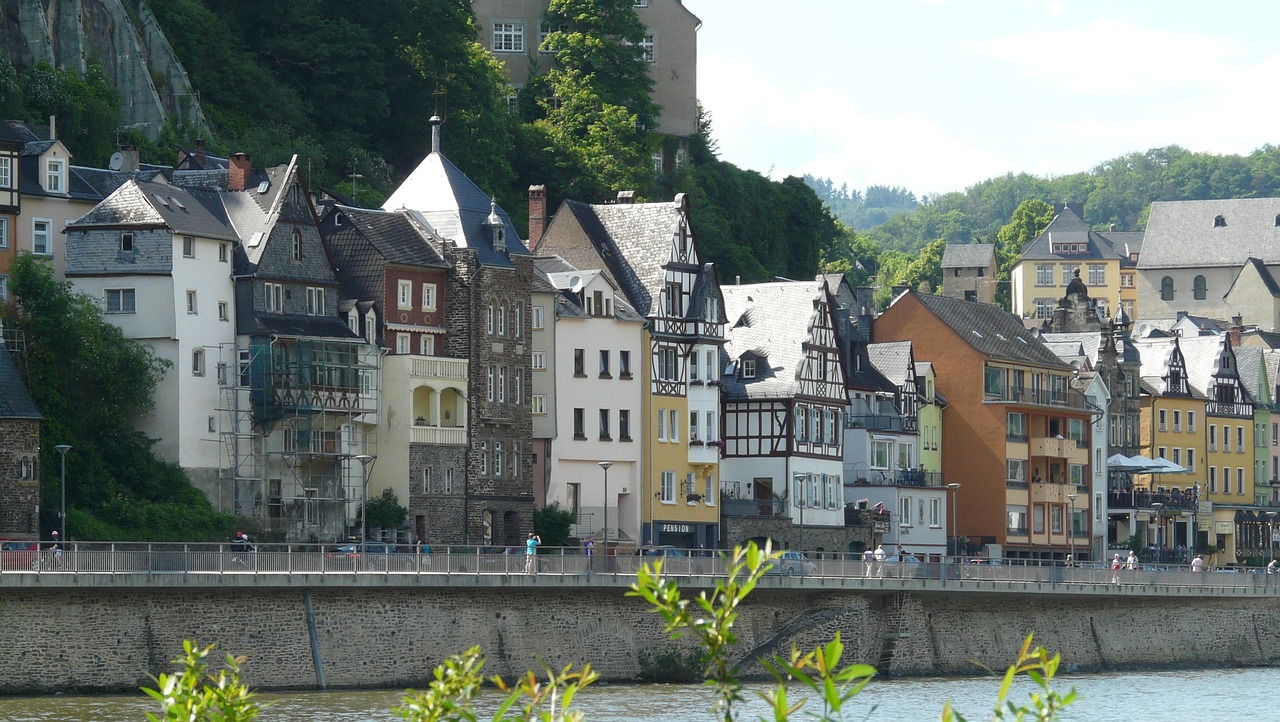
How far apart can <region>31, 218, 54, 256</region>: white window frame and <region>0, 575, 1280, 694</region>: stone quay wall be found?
1906 cm

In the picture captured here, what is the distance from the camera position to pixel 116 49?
84.7 metres

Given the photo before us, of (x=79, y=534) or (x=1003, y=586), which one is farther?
(x=1003, y=586)

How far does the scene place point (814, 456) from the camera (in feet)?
282

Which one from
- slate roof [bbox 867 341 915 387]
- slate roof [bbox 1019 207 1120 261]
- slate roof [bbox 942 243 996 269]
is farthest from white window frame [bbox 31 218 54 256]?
slate roof [bbox 1019 207 1120 261]

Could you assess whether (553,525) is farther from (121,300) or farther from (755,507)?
(121,300)

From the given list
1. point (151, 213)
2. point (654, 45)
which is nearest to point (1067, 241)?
point (654, 45)

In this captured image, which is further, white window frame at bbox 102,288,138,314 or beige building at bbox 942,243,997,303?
beige building at bbox 942,243,997,303

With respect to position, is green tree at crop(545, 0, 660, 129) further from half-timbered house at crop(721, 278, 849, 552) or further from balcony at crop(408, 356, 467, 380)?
balcony at crop(408, 356, 467, 380)

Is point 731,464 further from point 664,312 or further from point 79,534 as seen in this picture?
point 79,534

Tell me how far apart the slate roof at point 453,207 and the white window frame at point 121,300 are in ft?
37.2

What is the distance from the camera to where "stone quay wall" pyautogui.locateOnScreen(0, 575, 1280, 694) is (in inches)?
1943

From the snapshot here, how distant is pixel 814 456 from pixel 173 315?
92.8 ft

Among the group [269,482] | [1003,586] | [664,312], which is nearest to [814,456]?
[664,312]

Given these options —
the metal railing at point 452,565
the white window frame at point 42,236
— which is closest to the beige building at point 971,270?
the metal railing at point 452,565
